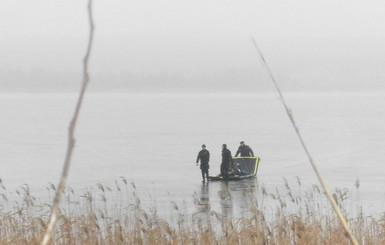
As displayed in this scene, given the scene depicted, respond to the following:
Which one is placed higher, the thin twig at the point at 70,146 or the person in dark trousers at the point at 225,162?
the person in dark trousers at the point at 225,162

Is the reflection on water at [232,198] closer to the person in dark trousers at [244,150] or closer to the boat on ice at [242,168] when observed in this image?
the boat on ice at [242,168]

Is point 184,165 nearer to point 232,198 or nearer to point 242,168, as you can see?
point 242,168

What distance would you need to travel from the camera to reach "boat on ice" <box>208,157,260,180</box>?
3971 cm

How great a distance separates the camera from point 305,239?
469 inches

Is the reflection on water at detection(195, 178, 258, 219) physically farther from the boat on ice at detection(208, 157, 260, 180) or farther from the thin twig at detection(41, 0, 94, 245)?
the thin twig at detection(41, 0, 94, 245)

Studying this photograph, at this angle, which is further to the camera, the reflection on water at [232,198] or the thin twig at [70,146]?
the reflection on water at [232,198]

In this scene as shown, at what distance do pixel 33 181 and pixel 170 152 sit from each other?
30469 millimetres

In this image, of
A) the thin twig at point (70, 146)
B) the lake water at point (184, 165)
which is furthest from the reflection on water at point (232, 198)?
the thin twig at point (70, 146)

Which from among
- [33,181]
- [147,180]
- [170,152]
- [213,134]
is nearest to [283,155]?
[170,152]

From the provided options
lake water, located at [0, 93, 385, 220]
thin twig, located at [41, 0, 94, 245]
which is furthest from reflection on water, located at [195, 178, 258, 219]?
thin twig, located at [41, 0, 94, 245]

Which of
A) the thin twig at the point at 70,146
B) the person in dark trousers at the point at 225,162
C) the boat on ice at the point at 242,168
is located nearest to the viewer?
the thin twig at the point at 70,146

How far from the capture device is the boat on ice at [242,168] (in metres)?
39.7

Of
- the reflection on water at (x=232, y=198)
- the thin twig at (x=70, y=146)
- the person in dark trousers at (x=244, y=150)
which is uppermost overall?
the person in dark trousers at (x=244, y=150)

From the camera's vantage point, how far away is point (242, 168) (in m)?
40.9
